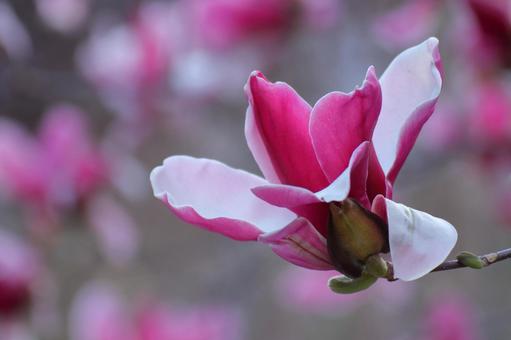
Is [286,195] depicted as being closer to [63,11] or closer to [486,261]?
[486,261]

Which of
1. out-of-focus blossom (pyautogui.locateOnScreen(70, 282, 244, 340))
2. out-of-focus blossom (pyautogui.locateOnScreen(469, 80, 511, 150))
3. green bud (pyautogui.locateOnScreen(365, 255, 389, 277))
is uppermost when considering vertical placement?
green bud (pyautogui.locateOnScreen(365, 255, 389, 277))

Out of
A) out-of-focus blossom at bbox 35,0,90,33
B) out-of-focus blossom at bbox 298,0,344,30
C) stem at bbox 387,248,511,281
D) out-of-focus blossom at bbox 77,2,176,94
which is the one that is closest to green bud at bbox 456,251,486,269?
stem at bbox 387,248,511,281

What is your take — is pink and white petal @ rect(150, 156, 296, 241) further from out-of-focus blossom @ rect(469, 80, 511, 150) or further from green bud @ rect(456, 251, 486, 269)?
out-of-focus blossom @ rect(469, 80, 511, 150)

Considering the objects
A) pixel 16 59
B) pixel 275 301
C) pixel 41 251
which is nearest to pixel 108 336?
pixel 41 251

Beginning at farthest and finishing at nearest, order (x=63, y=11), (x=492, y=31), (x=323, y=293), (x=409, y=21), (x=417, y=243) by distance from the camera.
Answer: (x=63, y=11) → (x=323, y=293) → (x=409, y=21) → (x=492, y=31) → (x=417, y=243)

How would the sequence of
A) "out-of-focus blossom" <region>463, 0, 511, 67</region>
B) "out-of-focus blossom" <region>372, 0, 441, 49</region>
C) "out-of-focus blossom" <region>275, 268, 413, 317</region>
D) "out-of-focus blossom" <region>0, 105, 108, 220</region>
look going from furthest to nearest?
"out-of-focus blossom" <region>275, 268, 413, 317</region> → "out-of-focus blossom" <region>0, 105, 108, 220</region> → "out-of-focus blossom" <region>372, 0, 441, 49</region> → "out-of-focus blossom" <region>463, 0, 511, 67</region>

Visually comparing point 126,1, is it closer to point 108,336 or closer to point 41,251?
point 41,251

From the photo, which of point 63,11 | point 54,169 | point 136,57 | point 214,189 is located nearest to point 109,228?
point 54,169
